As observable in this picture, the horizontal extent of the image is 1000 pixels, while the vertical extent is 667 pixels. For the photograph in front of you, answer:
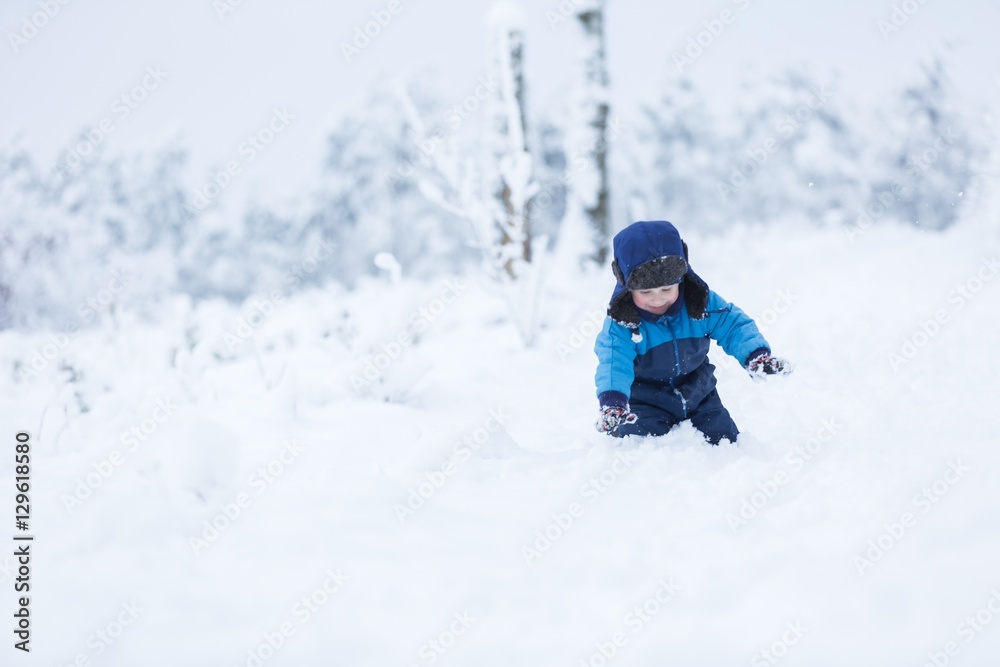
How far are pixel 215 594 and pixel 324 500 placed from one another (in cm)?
47

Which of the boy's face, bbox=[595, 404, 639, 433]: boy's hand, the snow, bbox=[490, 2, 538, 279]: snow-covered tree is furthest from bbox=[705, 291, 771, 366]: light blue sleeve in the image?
the snow

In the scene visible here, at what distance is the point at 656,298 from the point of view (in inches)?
110

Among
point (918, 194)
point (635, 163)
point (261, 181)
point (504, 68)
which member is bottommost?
point (918, 194)

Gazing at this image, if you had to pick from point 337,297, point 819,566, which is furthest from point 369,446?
point 337,297

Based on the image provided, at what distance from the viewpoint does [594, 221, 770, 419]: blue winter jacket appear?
2730 mm

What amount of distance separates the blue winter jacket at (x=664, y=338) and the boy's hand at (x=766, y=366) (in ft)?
0.23

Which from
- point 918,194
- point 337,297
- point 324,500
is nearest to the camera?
point 324,500

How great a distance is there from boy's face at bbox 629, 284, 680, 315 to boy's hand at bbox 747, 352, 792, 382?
437mm

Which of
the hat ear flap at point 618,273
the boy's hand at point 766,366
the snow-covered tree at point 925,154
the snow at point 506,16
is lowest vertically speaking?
the snow-covered tree at point 925,154

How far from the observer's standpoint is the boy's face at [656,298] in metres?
2.78

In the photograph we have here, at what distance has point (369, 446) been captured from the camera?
2.93 m

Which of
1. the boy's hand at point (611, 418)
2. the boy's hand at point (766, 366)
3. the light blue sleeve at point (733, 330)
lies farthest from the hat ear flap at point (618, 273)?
the boy's hand at point (766, 366)

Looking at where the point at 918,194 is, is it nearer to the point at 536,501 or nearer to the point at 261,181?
the point at 261,181

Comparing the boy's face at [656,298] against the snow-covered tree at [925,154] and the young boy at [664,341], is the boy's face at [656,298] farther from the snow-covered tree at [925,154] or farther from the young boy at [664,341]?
the snow-covered tree at [925,154]
